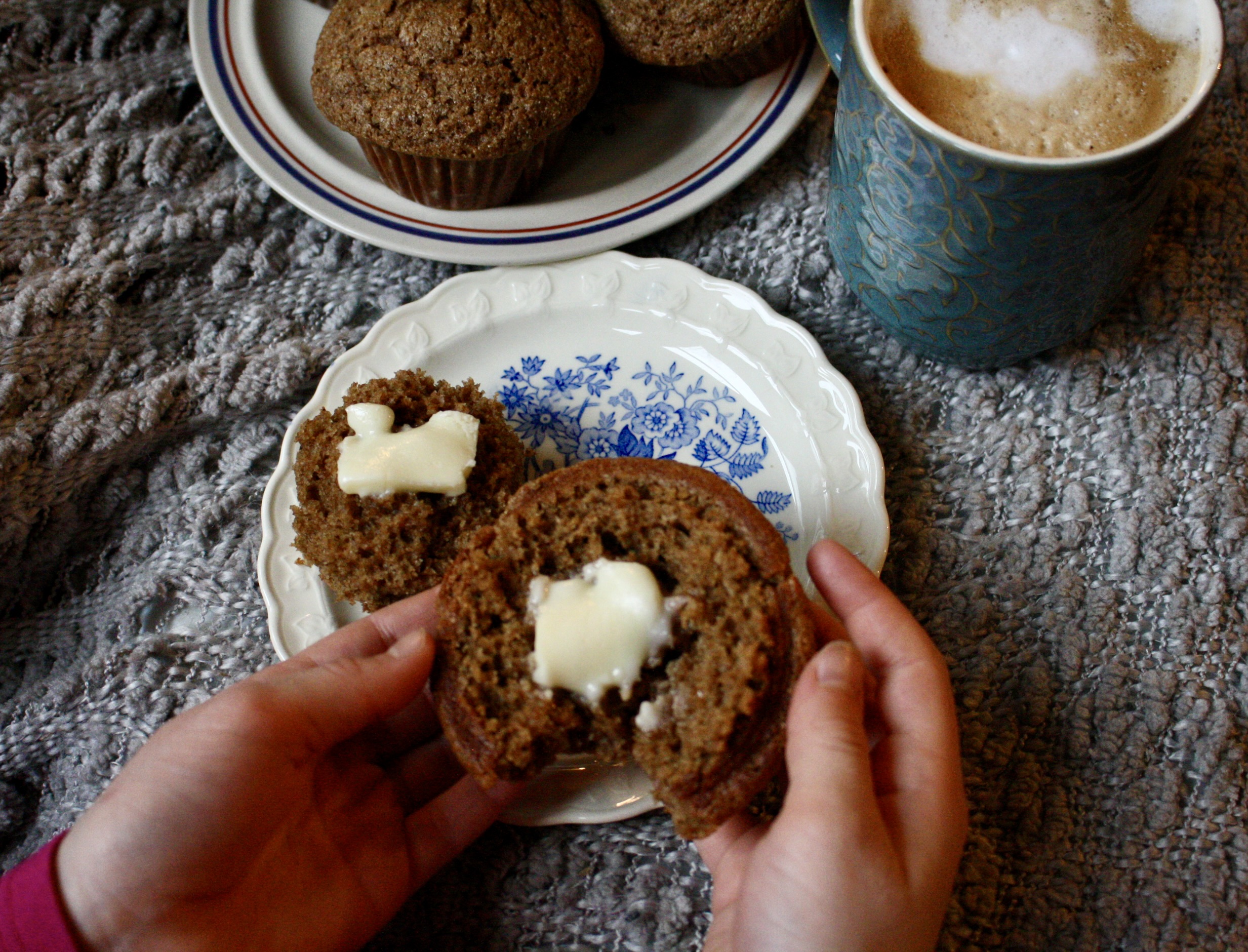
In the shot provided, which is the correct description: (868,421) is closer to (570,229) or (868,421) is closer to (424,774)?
(570,229)

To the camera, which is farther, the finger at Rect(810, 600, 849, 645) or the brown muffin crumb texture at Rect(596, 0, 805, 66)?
the brown muffin crumb texture at Rect(596, 0, 805, 66)

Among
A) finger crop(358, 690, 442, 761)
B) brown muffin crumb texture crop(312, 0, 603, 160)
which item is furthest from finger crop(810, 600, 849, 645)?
brown muffin crumb texture crop(312, 0, 603, 160)

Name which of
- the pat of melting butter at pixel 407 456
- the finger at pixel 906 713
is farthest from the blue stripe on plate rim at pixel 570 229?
the finger at pixel 906 713

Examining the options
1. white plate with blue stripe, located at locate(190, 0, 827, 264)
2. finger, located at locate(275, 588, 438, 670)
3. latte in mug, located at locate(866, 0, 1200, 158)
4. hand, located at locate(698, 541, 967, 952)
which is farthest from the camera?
white plate with blue stripe, located at locate(190, 0, 827, 264)

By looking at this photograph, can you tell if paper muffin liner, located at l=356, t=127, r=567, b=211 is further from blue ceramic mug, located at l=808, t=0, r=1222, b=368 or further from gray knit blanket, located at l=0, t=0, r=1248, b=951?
blue ceramic mug, located at l=808, t=0, r=1222, b=368

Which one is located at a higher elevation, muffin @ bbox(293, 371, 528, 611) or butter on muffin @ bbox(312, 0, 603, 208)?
butter on muffin @ bbox(312, 0, 603, 208)

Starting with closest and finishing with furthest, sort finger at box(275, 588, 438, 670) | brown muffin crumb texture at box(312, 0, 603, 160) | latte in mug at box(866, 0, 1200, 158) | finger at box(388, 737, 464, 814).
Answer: latte in mug at box(866, 0, 1200, 158), finger at box(275, 588, 438, 670), finger at box(388, 737, 464, 814), brown muffin crumb texture at box(312, 0, 603, 160)

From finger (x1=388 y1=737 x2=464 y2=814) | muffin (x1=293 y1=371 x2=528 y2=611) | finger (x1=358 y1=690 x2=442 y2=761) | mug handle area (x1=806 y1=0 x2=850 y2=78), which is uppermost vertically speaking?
mug handle area (x1=806 y1=0 x2=850 y2=78)
